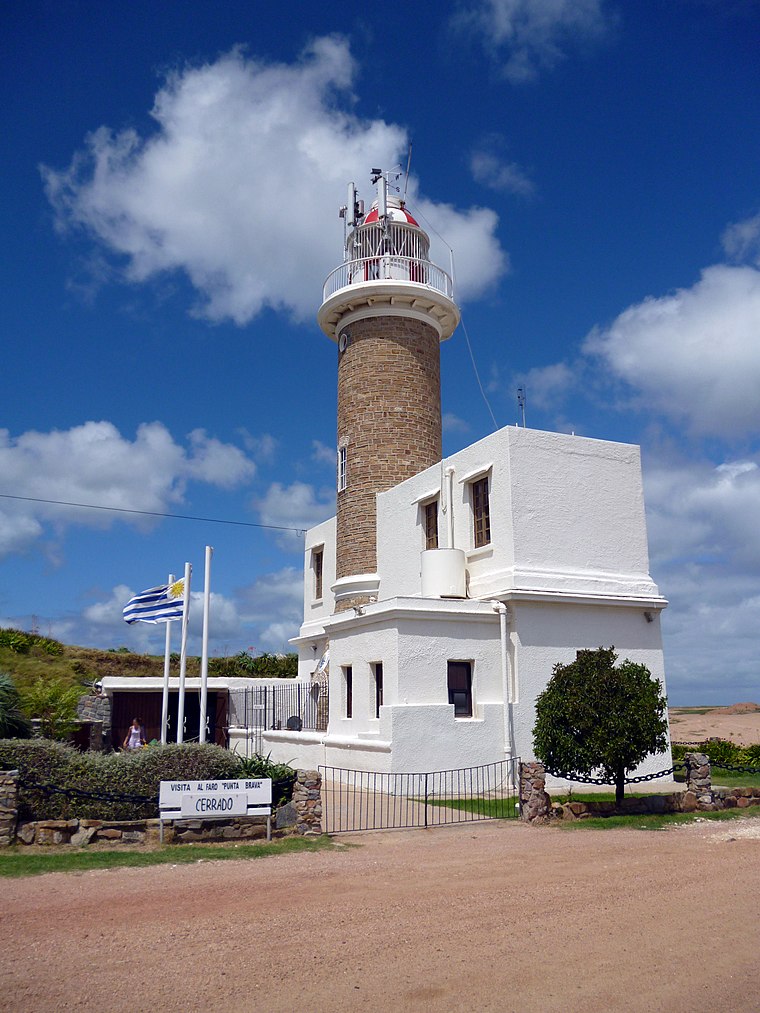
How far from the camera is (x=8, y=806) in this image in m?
10.5

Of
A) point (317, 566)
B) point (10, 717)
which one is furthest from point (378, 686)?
point (317, 566)

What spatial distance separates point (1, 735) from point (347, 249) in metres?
16.1

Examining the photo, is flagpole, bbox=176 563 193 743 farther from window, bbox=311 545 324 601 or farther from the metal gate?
window, bbox=311 545 324 601

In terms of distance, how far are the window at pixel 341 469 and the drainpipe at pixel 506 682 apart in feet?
25.8

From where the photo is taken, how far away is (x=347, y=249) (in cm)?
2475

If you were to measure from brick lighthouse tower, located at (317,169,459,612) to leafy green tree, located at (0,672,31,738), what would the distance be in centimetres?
913

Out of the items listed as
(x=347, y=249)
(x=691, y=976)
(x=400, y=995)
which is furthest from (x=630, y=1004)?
(x=347, y=249)

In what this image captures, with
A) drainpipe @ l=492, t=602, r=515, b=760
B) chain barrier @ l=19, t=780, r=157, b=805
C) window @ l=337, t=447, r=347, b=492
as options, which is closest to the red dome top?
window @ l=337, t=447, r=347, b=492

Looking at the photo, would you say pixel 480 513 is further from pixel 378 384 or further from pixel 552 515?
pixel 378 384

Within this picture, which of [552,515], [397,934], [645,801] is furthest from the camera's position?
[552,515]

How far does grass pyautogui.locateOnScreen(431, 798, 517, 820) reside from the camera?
1335cm

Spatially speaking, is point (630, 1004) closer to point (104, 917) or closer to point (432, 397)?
point (104, 917)

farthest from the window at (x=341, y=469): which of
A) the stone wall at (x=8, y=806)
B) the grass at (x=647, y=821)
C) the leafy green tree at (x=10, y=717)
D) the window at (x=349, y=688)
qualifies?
the stone wall at (x=8, y=806)

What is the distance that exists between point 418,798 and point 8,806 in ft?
23.9
